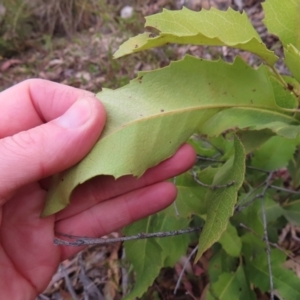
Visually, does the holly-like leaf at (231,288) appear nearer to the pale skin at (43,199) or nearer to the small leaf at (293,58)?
the pale skin at (43,199)

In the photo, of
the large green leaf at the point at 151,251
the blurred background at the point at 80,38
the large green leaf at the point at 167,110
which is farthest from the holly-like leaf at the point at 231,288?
the blurred background at the point at 80,38

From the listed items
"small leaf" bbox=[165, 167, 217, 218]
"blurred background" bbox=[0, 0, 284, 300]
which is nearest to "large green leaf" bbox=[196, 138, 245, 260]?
"small leaf" bbox=[165, 167, 217, 218]

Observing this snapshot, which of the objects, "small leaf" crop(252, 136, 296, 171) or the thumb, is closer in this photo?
the thumb

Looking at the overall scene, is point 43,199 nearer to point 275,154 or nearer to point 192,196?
Result: point 192,196

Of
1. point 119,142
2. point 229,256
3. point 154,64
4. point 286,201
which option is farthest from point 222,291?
point 154,64

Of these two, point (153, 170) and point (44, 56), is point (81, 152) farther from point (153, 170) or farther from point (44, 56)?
point (44, 56)

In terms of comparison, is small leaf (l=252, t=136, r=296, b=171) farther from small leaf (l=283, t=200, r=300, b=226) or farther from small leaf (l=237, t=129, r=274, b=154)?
small leaf (l=237, t=129, r=274, b=154)

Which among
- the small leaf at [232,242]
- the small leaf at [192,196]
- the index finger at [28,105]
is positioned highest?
the index finger at [28,105]
